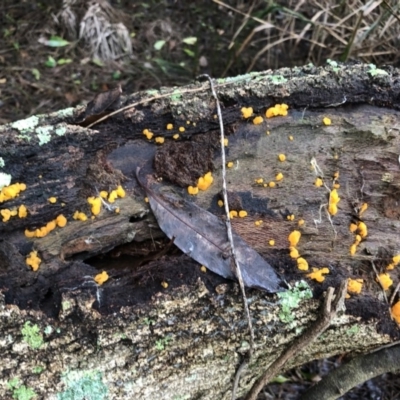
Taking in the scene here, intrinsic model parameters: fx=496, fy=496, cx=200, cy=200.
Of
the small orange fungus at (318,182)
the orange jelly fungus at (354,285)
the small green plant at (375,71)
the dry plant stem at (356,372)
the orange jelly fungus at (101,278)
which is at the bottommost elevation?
the dry plant stem at (356,372)

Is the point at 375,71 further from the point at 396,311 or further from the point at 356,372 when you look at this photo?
the point at 356,372

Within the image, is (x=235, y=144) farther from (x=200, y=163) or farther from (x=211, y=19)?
(x=211, y=19)

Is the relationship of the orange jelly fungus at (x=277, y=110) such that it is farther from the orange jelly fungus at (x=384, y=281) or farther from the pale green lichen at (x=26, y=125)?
the pale green lichen at (x=26, y=125)

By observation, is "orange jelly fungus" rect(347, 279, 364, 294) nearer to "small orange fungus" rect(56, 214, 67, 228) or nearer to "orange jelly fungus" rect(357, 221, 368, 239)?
"orange jelly fungus" rect(357, 221, 368, 239)

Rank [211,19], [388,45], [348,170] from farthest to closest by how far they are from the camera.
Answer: [211,19] < [388,45] < [348,170]

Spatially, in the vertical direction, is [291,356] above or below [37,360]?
below

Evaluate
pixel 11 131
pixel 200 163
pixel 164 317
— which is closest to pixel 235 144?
pixel 200 163

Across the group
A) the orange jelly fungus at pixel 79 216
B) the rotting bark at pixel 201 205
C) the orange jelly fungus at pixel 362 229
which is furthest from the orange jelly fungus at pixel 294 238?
the orange jelly fungus at pixel 79 216
